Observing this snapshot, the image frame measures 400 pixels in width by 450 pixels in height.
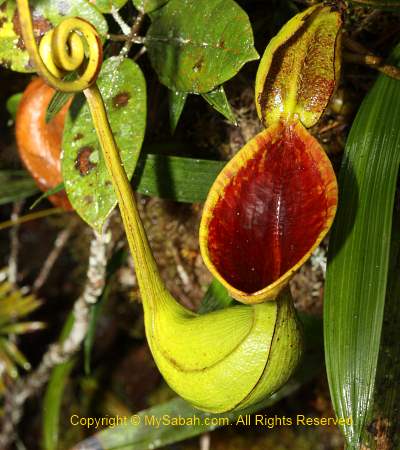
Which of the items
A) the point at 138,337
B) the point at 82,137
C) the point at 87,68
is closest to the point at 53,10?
the point at 82,137

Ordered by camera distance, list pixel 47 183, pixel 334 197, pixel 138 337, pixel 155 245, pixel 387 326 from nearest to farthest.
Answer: pixel 334 197 < pixel 387 326 < pixel 47 183 < pixel 155 245 < pixel 138 337

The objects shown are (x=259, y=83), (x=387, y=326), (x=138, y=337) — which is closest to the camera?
(x=259, y=83)

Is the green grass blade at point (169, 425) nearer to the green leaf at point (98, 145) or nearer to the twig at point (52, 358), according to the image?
the twig at point (52, 358)

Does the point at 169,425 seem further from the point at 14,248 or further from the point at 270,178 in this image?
the point at 14,248

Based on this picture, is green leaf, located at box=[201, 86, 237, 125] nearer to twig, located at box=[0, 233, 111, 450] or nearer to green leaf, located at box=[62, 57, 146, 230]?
green leaf, located at box=[62, 57, 146, 230]

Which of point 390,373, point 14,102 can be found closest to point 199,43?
point 390,373

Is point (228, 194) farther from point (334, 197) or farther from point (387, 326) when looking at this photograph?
point (387, 326)

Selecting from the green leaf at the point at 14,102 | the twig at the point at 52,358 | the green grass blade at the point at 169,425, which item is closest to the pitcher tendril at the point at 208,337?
the green grass blade at the point at 169,425
